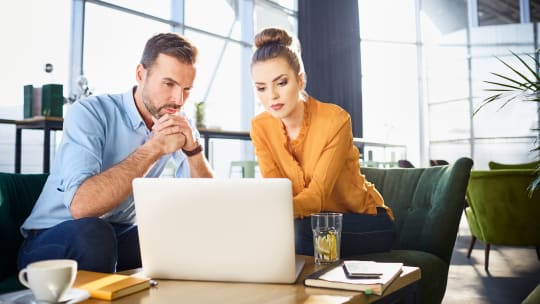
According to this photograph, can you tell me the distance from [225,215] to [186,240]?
11 cm

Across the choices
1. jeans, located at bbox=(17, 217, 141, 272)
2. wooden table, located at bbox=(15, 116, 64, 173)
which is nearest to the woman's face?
jeans, located at bbox=(17, 217, 141, 272)

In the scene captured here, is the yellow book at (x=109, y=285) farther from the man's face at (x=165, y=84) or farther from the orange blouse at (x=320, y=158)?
the man's face at (x=165, y=84)

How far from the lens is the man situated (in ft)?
4.11

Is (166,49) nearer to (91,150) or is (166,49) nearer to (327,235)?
(91,150)

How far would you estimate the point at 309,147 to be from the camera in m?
1.70

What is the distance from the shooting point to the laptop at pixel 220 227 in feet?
3.11

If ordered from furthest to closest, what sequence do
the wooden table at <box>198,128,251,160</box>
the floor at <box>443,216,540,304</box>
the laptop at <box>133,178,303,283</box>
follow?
the wooden table at <box>198,128,251,160</box>, the floor at <box>443,216,540,304</box>, the laptop at <box>133,178,303,283</box>

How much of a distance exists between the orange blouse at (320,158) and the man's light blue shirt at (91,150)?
12.4 inches

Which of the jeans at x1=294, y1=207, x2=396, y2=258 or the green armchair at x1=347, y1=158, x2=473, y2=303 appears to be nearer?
the jeans at x1=294, y1=207, x2=396, y2=258

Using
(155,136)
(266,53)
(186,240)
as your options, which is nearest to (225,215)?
(186,240)

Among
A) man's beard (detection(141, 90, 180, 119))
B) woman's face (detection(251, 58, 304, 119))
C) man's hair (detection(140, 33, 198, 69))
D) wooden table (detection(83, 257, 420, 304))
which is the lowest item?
wooden table (detection(83, 257, 420, 304))

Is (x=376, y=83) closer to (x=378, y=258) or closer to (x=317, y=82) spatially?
(x=317, y=82)

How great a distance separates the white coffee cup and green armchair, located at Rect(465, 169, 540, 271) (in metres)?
Answer: 3.12

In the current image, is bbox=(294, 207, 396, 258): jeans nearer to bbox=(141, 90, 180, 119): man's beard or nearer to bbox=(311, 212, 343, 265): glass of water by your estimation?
bbox=(311, 212, 343, 265): glass of water
